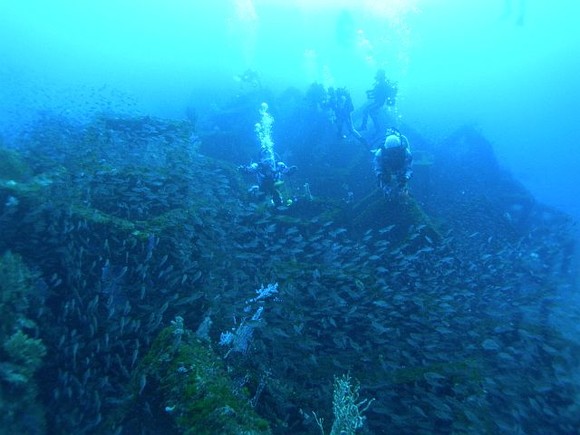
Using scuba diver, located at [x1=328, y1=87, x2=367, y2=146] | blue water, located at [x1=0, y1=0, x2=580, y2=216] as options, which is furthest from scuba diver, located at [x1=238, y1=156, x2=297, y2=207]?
blue water, located at [x1=0, y1=0, x2=580, y2=216]

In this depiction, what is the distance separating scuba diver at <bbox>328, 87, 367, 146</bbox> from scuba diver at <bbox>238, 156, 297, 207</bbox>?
735 centimetres

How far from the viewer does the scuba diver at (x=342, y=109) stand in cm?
2006

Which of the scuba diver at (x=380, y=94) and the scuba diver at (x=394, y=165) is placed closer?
the scuba diver at (x=394, y=165)

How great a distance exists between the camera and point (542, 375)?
7.61 m

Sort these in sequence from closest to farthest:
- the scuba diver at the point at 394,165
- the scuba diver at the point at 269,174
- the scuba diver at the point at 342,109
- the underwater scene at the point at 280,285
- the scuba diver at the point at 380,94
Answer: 1. the underwater scene at the point at 280,285
2. the scuba diver at the point at 394,165
3. the scuba diver at the point at 269,174
4. the scuba diver at the point at 342,109
5. the scuba diver at the point at 380,94

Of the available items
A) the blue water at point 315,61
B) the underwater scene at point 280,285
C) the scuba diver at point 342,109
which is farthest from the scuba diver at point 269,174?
the blue water at point 315,61

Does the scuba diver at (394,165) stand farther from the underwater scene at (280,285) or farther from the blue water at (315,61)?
the blue water at (315,61)

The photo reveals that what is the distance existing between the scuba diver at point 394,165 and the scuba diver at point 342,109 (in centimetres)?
770

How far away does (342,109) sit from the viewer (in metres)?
20.2

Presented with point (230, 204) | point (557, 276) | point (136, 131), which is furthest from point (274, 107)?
point (557, 276)

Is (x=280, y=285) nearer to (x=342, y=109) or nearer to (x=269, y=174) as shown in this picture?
(x=269, y=174)

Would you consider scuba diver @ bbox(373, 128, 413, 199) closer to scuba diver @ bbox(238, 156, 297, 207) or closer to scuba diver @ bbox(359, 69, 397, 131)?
scuba diver @ bbox(238, 156, 297, 207)

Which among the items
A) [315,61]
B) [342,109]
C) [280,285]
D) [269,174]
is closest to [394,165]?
[269,174]

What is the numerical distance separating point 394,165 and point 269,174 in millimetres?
4414
